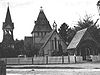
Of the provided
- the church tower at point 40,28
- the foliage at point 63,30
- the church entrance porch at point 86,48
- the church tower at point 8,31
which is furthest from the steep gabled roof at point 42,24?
the church entrance porch at point 86,48

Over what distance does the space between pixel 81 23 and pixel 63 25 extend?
17551 millimetres

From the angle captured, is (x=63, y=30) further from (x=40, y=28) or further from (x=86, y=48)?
(x=86, y=48)

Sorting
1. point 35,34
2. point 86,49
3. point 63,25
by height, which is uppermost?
point 63,25

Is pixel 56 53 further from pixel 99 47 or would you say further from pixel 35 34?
pixel 35 34

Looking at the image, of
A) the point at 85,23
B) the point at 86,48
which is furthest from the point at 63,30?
the point at 86,48

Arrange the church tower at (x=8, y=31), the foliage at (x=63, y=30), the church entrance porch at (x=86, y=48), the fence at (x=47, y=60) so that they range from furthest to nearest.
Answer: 1. the foliage at (x=63, y=30)
2. the church tower at (x=8, y=31)
3. the church entrance porch at (x=86, y=48)
4. the fence at (x=47, y=60)

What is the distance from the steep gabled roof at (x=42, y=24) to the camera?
247ft

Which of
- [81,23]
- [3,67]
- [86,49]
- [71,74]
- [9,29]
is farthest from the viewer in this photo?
[81,23]

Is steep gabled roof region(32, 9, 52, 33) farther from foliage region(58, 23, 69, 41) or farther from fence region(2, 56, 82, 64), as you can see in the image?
fence region(2, 56, 82, 64)

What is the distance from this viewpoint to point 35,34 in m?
75.1

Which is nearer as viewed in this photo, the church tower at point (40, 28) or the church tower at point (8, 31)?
the church tower at point (8, 31)

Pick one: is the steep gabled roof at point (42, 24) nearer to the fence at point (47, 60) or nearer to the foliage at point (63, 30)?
the foliage at point (63, 30)

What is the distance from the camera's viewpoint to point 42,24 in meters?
75.6

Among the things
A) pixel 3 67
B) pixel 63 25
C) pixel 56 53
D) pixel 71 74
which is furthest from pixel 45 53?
pixel 3 67
